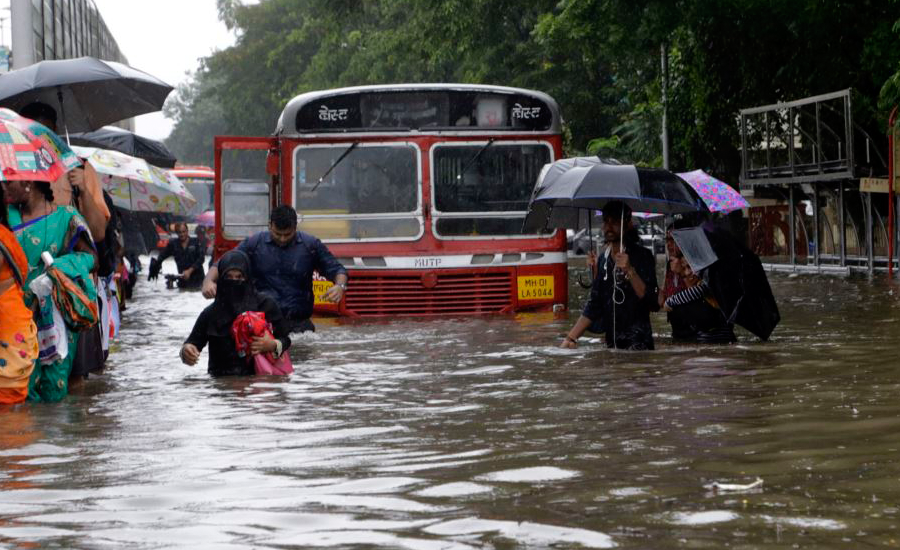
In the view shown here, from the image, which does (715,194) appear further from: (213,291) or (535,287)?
(213,291)

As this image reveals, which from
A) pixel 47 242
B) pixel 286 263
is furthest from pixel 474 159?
pixel 47 242

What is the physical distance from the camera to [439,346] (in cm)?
1434

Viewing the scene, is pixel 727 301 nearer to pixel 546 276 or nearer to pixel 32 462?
pixel 546 276

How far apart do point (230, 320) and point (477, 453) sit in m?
4.38

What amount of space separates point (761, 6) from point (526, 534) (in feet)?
69.8

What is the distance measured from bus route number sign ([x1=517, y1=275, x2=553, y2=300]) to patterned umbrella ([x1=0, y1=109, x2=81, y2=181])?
306 inches

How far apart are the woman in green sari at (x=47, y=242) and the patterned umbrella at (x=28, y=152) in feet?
0.71

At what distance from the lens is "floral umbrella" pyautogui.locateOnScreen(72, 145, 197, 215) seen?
2058 centimetres

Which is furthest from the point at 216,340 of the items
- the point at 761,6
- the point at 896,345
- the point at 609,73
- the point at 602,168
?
the point at 609,73

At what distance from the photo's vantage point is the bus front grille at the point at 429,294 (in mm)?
17453

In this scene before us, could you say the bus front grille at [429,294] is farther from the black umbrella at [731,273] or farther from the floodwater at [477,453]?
the black umbrella at [731,273]

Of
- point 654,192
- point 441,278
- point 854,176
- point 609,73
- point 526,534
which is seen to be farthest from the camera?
point 609,73

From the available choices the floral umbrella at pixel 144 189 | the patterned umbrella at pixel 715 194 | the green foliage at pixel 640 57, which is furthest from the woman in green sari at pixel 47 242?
the green foliage at pixel 640 57

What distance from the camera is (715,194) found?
619 inches
